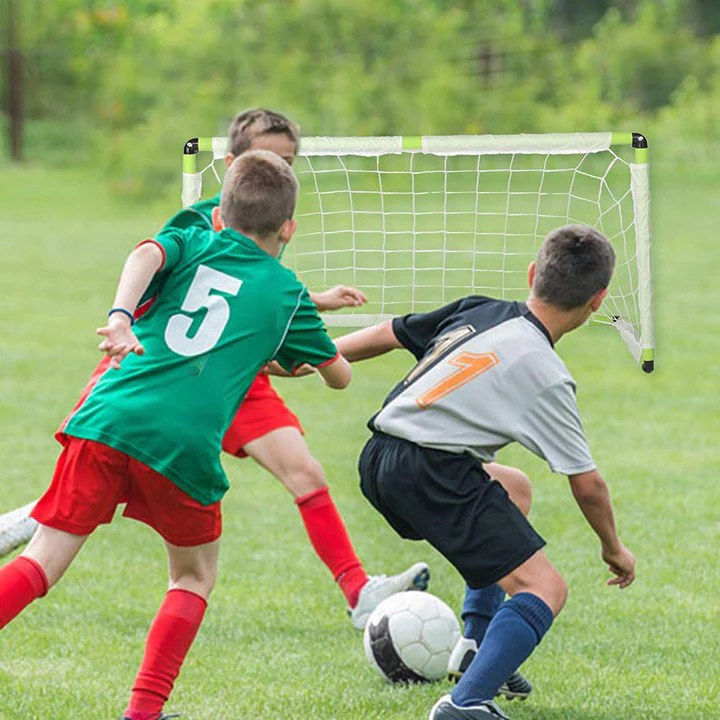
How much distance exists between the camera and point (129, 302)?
344 cm

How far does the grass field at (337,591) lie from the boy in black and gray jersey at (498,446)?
522 millimetres

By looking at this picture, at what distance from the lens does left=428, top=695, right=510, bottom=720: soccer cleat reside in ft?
11.5

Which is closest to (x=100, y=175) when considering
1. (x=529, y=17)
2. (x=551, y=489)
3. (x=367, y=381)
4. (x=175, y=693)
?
(x=529, y=17)

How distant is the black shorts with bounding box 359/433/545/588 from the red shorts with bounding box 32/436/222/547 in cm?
54

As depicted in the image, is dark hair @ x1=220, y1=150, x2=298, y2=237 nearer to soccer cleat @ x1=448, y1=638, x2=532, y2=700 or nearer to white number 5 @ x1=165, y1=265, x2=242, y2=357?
white number 5 @ x1=165, y1=265, x2=242, y2=357

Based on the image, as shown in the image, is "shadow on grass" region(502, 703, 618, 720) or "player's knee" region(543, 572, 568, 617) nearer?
"player's knee" region(543, 572, 568, 617)

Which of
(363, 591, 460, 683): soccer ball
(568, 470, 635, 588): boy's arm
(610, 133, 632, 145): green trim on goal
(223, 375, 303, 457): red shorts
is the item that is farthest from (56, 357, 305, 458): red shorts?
(568, 470, 635, 588): boy's arm

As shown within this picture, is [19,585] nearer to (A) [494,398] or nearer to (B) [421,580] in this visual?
(A) [494,398]

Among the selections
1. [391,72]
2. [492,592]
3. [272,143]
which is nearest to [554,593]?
[492,592]

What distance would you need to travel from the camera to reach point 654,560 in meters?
5.82

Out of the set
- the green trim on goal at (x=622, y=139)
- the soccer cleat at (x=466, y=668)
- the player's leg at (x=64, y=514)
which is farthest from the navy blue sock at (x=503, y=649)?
the green trim on goal at (x=622, y=139)

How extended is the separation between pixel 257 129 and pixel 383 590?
1671 millimetres

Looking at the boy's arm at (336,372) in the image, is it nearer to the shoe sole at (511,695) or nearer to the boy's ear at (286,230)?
the boy's ear at (286,230)

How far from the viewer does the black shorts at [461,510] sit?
362cm
